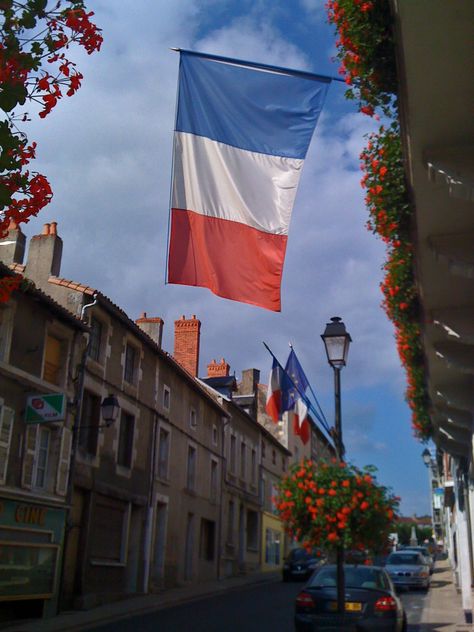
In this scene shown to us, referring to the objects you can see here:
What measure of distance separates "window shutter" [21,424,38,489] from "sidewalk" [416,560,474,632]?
27.4ft

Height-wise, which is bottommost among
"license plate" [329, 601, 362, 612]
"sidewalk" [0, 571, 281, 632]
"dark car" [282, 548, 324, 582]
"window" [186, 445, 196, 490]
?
"sidewalk" [0, 571, 281, 632]

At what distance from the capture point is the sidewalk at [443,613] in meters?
12.4

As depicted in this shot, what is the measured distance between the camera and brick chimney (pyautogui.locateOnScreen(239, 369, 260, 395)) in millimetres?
39616

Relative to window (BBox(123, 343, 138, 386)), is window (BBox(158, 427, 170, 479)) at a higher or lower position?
lower

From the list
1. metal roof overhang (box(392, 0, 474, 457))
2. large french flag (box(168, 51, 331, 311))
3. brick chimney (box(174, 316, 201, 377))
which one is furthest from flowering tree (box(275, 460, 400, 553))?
brick chimney (box(174, 316, 201, 377))

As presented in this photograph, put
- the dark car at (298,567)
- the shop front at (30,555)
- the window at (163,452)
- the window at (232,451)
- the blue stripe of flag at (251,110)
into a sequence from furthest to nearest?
1. the window at (232,451)
2. the dark car at (298,567)
3. the window at (163,452)
4. the shop front at (30,555)
5. the blue stripe of flag at (251,110)

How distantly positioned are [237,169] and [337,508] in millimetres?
4688

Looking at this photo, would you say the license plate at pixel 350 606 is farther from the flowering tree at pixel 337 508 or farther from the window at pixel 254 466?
the window at pixel 254 466

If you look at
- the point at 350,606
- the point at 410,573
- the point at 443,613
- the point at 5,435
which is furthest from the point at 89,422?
the point at 410,573

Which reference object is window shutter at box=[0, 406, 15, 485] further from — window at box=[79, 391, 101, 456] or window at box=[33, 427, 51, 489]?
window at box=[79, 391, 101, 456]

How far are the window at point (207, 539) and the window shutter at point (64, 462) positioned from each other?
11.8 metres

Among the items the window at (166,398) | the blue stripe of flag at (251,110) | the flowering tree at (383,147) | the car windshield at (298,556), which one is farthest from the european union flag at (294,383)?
the car windshield at (298,556)

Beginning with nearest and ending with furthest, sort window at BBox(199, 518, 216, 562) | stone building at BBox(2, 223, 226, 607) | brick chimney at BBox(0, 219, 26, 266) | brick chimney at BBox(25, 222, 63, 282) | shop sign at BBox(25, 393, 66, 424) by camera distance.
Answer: shop sign at BBox(25, 393, 66, 424), stone building at BBox(2, 223, 226, 607), brick chimney at BBox(25, 222, 63, 282), brick chimney at BBox(0, 219, 26, 266), window at BBox(199, 518, 216, 562)

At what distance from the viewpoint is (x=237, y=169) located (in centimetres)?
715
